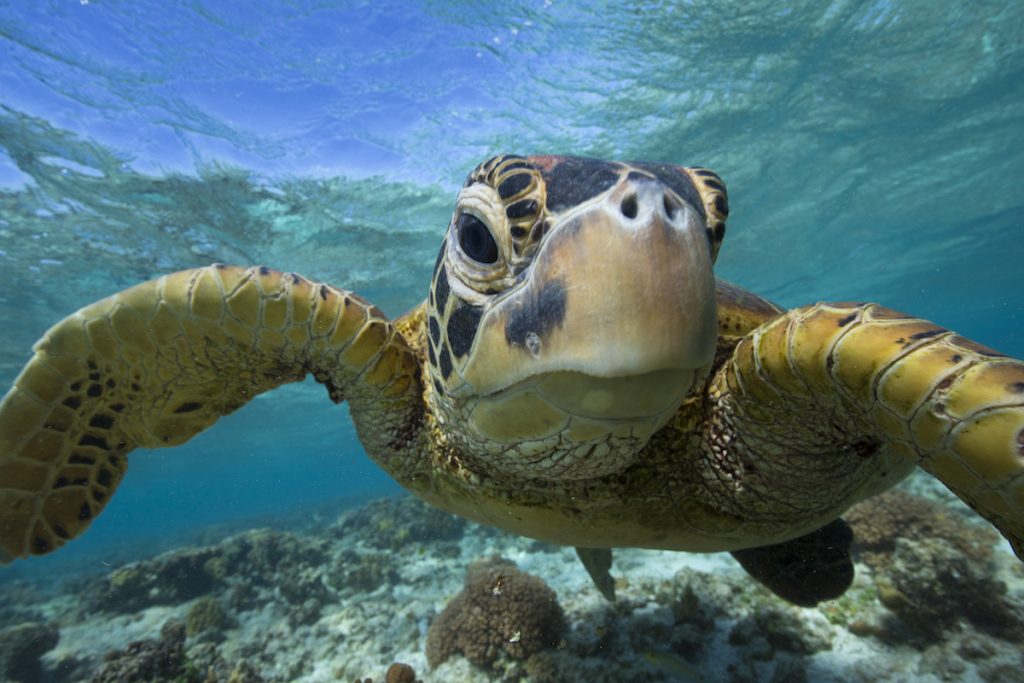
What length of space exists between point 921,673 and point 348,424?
38.7 meters

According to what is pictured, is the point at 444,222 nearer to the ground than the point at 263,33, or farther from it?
nearer to the ground

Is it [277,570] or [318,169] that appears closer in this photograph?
[277,570]

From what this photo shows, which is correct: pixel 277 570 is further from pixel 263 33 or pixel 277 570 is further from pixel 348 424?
pixel 348 424

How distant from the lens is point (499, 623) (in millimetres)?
4246

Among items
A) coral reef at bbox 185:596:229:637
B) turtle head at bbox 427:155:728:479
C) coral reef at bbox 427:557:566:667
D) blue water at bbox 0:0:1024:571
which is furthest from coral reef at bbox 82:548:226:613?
turtle head at bbox 427:155:728:479

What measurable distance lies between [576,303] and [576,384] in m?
0.20

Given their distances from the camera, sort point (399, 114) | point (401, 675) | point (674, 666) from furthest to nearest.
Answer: point (399, 114)
point (401, 675)
point (674, 666)

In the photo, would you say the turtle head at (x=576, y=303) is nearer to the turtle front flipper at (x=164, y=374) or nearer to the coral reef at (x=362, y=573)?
the turtle front flipper at (x=164, y=374)

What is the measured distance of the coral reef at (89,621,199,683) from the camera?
4.39 metres

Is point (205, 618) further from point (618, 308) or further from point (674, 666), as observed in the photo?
point (618, 308)

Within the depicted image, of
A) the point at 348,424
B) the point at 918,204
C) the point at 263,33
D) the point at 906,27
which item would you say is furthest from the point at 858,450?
the point at 348,424

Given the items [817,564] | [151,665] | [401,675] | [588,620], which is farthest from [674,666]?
[151,665]

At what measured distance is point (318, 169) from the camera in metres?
10.6

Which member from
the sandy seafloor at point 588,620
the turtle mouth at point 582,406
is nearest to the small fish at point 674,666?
the sandy seafloor at point 588,620
